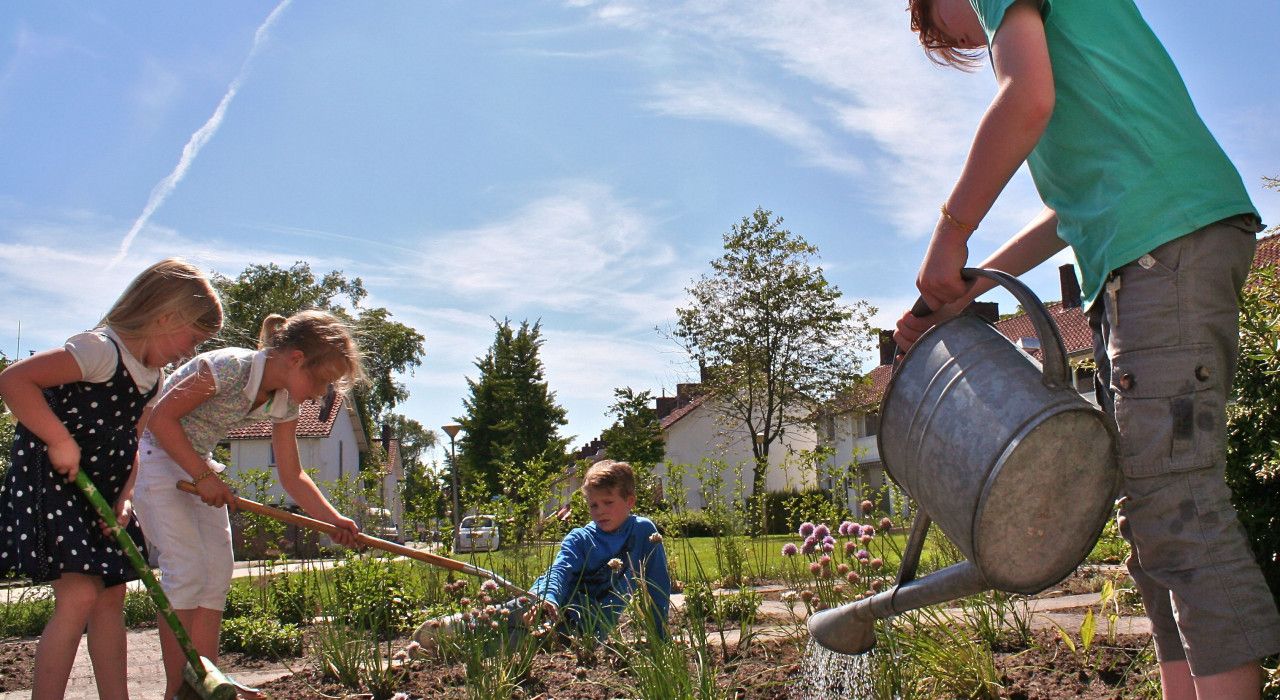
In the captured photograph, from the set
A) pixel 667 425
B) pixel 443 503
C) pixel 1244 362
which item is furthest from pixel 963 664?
pixel 667 425

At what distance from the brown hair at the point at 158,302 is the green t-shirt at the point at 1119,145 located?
2.41m

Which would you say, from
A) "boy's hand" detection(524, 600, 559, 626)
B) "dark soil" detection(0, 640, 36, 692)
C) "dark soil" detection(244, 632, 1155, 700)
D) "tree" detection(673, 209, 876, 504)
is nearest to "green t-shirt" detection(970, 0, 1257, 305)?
"dark soil" detection(244, 632, 1155, 700)

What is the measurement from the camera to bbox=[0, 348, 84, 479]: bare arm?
2.67 metres

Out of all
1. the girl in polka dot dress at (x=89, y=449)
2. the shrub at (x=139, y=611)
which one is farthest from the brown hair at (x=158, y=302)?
the shrub at (x=139, y=611)

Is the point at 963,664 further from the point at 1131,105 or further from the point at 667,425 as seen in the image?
the point at 667,425

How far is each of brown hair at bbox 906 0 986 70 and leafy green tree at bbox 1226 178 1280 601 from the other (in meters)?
0.85

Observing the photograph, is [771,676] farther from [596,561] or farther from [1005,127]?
[1005,127]

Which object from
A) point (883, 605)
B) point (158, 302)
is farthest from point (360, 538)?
point (883, 605)

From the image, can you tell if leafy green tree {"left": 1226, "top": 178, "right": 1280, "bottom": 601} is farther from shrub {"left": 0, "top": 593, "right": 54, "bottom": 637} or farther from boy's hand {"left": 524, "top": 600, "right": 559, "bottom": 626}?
shrub {"left": 0, "top": 593, "right": 54, "bottom": 637}

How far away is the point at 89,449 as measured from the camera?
2982mm

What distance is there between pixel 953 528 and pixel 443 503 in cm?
477

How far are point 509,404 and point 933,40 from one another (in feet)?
115

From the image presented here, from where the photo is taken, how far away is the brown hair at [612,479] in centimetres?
400

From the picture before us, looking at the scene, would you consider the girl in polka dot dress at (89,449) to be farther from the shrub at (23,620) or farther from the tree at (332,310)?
the tree at (332,310)
